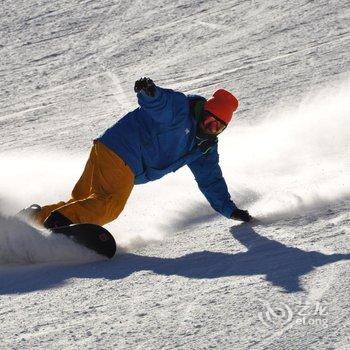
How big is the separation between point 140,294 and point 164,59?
7078 millimetres

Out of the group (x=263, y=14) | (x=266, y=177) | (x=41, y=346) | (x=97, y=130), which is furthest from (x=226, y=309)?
(x=263, y=14)

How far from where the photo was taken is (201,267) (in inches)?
206

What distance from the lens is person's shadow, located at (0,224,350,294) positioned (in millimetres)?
5012

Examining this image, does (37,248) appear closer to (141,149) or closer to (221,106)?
(141,149)

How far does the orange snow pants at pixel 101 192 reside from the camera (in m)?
5.66

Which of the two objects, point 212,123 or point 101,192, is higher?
point 212,123

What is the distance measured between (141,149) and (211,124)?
1.54ft

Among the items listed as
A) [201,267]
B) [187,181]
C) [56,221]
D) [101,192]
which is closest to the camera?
[201,267]

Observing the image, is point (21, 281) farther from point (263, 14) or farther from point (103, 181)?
point (263, 14)

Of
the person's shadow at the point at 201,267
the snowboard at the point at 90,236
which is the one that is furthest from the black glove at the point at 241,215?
the snowboard at the point at 90,236

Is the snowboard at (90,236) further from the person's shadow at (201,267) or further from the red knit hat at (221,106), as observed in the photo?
→ the red knit hat at (221,106)

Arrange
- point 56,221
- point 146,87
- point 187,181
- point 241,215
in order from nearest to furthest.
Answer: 1. point 146,87
2. point 56,221
3. point 241,215
4. point 187,181

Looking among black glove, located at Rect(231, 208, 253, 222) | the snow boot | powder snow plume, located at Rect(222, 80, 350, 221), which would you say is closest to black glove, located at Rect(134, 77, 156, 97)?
the snow boot

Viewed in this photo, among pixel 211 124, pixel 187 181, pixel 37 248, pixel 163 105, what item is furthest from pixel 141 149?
pixel 187 181
